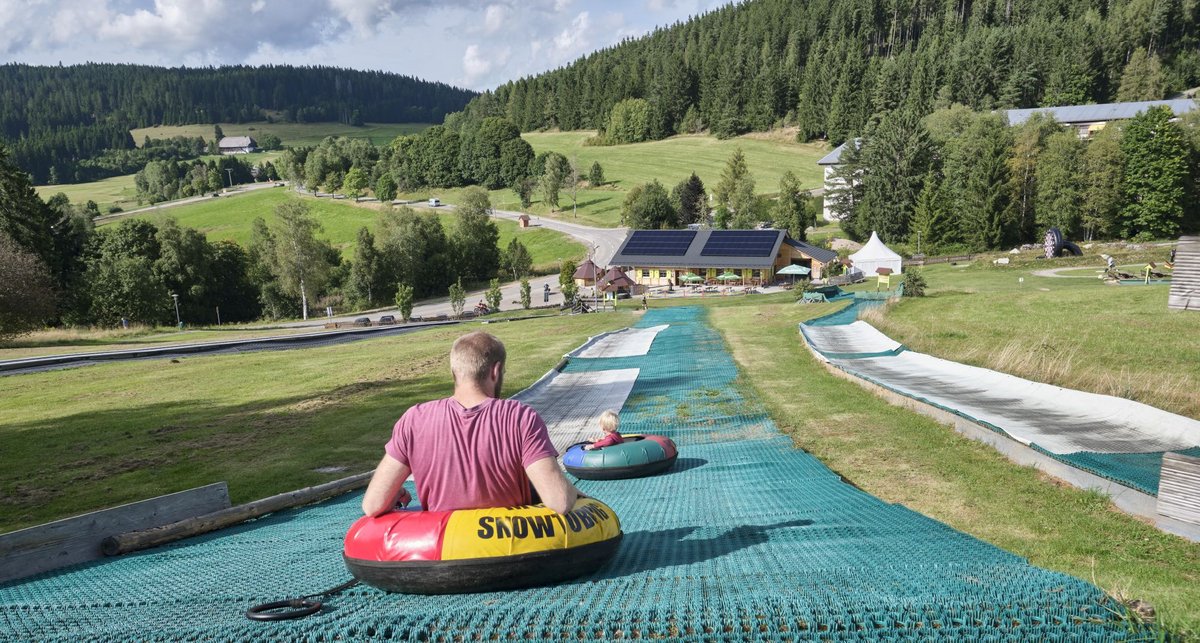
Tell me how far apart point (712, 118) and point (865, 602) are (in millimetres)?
129496

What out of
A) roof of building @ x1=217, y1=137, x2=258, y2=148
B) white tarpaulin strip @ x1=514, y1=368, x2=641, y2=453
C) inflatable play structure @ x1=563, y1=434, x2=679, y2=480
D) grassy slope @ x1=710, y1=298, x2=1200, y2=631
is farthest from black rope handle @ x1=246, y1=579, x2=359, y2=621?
roof of building @ x1=217, y1=137, x2=258, y2=148

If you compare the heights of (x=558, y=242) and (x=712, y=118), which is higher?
(x=712, y=118)

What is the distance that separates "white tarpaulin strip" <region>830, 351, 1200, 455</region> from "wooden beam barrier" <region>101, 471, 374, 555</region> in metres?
10.1

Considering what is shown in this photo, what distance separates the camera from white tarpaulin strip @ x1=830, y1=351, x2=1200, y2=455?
33.3 ft

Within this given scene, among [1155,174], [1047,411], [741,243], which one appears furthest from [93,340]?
[1155,174]

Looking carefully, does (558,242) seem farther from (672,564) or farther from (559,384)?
(672,564)

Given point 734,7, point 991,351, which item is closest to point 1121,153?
point 991,351

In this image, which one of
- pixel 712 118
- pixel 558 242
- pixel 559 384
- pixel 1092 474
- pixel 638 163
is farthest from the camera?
pixel 712 118

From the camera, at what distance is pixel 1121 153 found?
5878cm

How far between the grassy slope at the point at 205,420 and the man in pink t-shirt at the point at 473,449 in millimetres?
7949

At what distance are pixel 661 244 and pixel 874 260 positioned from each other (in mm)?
17850

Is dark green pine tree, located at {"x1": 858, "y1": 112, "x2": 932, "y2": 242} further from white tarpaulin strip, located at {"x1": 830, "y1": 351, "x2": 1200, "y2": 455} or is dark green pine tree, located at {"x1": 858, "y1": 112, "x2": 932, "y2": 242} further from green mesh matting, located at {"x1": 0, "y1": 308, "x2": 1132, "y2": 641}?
green mesh matting, located at {"x1": 0, "y1": 308, "x2": 1132, "y2": 641}

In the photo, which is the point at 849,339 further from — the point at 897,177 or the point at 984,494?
the point at 897,177

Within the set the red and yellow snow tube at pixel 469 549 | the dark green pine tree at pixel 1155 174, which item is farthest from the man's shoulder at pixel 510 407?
the dark green pine tree at pixel 1155 174
